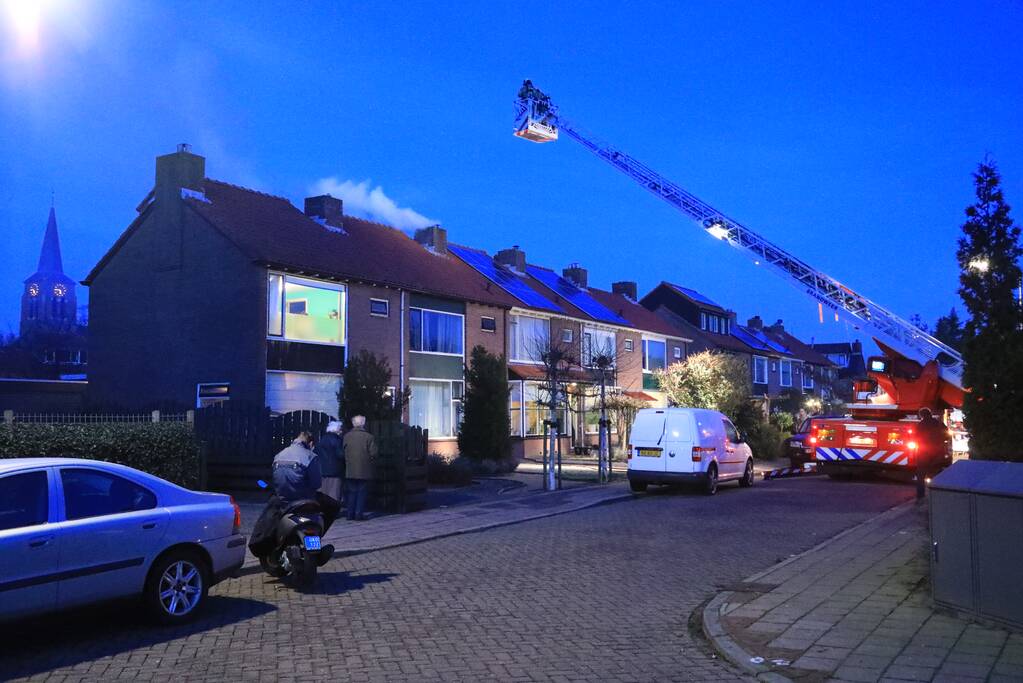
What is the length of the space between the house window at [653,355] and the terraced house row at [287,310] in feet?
26.4

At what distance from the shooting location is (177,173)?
26859mm

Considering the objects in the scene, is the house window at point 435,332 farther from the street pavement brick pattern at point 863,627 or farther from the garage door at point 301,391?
the street pavement brick pattern at point 863,627

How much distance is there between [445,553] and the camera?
1189 cm

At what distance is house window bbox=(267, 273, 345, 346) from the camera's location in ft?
81.6

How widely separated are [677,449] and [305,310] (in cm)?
1204

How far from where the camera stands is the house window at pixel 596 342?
36.8 metres

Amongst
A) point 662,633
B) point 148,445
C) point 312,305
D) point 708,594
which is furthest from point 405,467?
point 312,305

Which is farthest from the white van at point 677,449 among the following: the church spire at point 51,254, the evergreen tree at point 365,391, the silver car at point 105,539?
the church spire at point 51,254

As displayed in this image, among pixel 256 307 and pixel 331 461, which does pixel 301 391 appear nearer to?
pixel 256 307

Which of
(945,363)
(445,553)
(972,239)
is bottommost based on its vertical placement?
(445,553)

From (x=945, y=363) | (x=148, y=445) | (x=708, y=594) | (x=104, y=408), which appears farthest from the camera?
(x=104, y=408)

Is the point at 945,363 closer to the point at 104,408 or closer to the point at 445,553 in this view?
the point at 445,553

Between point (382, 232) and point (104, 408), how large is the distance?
1319 cm

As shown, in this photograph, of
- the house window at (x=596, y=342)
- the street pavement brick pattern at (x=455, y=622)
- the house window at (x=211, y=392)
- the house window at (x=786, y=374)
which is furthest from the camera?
the house window at (x=786, y=374)
